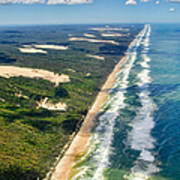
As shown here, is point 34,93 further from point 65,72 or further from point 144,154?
point 144,154

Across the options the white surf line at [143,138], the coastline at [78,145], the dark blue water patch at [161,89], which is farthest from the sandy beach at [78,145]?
the dark blue water patch at [161,89]

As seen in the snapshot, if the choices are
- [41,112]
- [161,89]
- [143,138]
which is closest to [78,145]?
[143,138]

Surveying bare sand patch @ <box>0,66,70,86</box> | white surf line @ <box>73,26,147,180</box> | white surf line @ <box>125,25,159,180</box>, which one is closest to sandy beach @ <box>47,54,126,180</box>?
white surf line @ <box>73,26,147,180</box>

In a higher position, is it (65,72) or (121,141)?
(65,72)

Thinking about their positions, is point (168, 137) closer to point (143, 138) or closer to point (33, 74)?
point (143, 138)

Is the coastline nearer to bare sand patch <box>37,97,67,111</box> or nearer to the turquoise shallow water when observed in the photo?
the turquoise shallow water

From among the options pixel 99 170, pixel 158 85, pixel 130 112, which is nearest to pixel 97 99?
pixel 130 112
